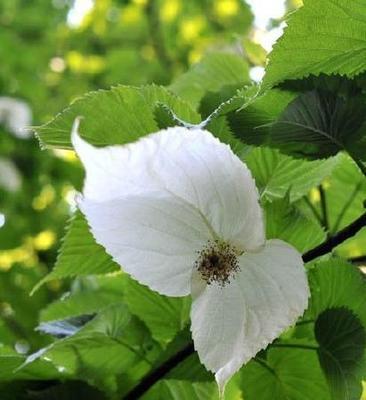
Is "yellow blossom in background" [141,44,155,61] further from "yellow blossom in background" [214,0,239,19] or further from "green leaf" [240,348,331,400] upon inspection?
"green leaf" [240,348,331,400]

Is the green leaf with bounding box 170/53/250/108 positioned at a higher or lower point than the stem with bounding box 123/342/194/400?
higher

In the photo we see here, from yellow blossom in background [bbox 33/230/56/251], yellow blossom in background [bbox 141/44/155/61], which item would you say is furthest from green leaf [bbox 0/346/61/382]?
yellow blossom in background [bbox 141/44/155/61]

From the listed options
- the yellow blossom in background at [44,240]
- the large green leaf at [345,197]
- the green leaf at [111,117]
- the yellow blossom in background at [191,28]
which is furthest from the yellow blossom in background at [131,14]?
the green leaf at [111,117]

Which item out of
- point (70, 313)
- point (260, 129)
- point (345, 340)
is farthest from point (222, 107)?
point (70, 313)

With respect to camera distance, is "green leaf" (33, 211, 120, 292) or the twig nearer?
"green leaf" (33, 211, 120, 292)

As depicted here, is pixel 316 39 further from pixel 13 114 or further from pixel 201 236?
pixel 13 114

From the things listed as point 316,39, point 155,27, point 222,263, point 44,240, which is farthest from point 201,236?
point 155,27
